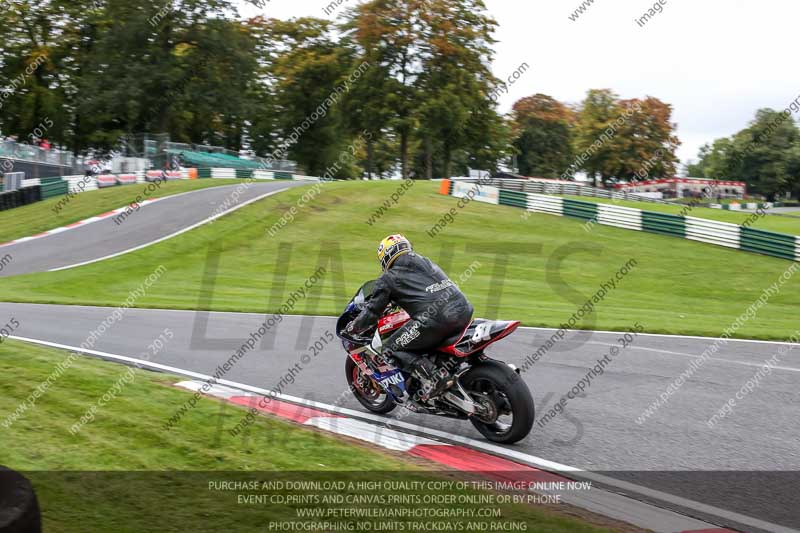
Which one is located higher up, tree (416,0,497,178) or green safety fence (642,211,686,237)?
tree (416,0,497,178)

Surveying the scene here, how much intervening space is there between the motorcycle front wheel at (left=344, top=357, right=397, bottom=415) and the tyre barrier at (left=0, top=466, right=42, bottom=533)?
4.55 m

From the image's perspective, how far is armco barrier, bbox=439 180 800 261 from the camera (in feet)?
86.9

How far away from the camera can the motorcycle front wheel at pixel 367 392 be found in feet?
26.4

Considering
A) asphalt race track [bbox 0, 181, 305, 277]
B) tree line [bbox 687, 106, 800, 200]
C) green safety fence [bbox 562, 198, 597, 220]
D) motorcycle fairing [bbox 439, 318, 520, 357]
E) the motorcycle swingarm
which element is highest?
tree line [bbox 687, 106, 800, 200]

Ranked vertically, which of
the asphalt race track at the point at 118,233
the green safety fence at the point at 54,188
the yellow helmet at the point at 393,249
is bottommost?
the asphalt race track at the point at 118,233

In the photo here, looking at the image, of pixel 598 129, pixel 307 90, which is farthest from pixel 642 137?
pixel 307 90

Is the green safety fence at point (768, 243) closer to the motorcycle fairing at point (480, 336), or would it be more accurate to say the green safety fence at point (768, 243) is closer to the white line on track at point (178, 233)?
the white line on track at point (178, 233)

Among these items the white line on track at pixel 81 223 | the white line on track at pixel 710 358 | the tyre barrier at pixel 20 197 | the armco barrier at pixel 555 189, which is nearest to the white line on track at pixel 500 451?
the white line on track at pixel 710 358

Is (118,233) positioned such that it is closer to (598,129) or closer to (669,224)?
(669,224)

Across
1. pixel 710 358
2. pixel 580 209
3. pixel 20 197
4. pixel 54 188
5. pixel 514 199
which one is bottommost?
pixel 710 358

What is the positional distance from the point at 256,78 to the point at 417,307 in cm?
5870

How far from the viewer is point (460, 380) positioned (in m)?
7.05

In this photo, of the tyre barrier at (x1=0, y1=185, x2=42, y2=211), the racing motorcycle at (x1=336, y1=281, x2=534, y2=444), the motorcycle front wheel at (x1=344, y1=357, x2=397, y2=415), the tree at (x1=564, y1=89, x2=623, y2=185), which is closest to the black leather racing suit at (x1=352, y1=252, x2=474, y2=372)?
the racing motorcycle at (x1=336, y1=281, x2=534, y2=444)

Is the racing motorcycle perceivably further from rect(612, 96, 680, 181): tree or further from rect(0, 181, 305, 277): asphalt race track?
rect(612, 96, 680, 181): tree
